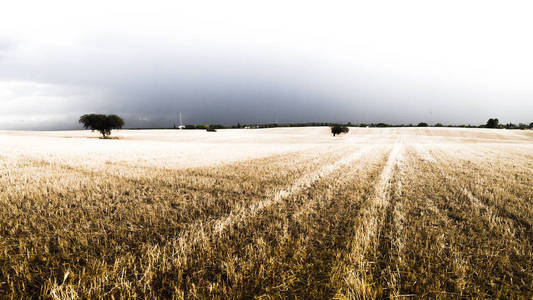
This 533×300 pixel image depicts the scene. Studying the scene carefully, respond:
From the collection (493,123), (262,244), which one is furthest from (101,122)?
(493,123)

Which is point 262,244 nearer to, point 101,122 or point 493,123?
point 101,122

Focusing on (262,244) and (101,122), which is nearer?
(262,244)

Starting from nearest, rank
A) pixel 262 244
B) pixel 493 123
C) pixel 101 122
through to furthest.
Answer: pixel 262 244, pixel 101 122, pixel 493 123

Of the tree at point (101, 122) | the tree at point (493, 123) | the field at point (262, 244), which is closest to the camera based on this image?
the field at point (262, 244)

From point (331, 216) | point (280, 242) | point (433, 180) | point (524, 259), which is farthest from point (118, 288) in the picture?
point (433, 180)

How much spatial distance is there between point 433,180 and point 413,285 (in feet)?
22.5

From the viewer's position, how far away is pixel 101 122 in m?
58.0

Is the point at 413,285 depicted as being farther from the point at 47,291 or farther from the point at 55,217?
the point at 55,217

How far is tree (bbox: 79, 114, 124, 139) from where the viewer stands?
57219mm

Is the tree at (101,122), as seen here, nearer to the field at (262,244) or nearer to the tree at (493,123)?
the field at (262,244)

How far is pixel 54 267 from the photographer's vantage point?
226cm

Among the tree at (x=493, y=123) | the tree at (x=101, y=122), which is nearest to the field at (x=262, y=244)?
the tree at (x=101, y=122)

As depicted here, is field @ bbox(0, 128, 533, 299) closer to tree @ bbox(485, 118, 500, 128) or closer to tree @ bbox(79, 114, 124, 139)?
tree @ bbox(79, 114, 124, 139)

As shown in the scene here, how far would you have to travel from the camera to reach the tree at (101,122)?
5722 cm
